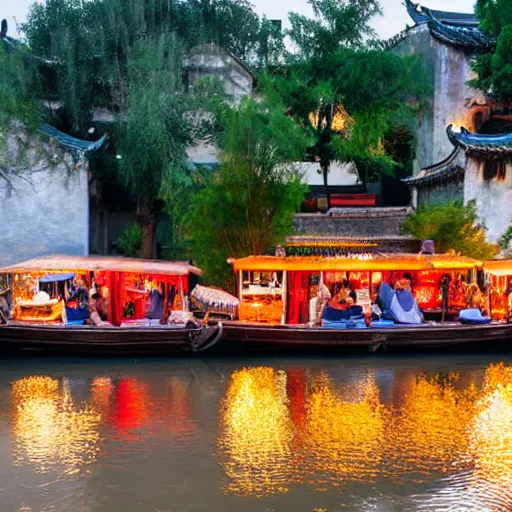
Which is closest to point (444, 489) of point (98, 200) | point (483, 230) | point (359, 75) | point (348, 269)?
point (348, 269)

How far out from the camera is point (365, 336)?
603 inches

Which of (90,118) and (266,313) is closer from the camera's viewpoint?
(266,313)

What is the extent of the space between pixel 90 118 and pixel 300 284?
31.9 ft

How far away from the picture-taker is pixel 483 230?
69.1 ft

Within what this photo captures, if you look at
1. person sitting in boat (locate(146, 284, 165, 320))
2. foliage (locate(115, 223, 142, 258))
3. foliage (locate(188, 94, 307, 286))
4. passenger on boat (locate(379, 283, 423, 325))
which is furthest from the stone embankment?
person sitting in boat (locate(146, 284, 165, 320))

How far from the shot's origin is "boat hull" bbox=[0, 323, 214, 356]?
1459 cm

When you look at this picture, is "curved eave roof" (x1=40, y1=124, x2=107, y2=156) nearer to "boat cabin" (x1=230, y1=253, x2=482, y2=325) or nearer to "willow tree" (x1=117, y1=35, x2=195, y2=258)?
"willow tree" (x1=117, y1=35, x2=195, y2=258)

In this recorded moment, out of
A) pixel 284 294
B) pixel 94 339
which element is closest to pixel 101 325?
pixel 94 339

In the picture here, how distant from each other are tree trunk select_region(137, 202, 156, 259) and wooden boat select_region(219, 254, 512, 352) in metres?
Result: 6.13

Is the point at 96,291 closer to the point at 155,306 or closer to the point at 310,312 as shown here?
the point at 155,306

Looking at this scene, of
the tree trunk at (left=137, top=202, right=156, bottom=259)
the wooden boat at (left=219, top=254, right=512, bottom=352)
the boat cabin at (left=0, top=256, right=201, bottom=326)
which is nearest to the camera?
the wooden boat at (left=219, top=254, right=512, bottom=352)

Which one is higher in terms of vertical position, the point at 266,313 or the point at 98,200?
the point at 98,200

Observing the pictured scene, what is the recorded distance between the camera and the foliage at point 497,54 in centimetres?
2247

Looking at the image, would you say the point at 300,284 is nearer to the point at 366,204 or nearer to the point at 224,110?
the point at 224,110
